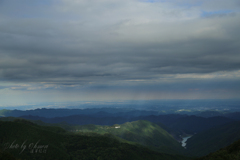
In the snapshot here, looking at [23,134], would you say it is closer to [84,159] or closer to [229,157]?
[84,159]

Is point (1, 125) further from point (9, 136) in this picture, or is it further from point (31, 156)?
point (31, 156)

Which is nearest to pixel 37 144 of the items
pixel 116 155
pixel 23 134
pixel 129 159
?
pixel 23 134

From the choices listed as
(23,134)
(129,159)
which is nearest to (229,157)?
(129,159)

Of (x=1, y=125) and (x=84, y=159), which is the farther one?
Result: (x=1, y=125)

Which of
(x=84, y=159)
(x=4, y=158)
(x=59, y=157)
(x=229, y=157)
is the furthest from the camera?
(x=84, y=159)

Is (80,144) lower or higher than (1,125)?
lower

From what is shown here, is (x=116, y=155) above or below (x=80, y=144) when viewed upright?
below

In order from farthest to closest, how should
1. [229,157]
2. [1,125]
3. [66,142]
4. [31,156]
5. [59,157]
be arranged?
1. [66,142]
2. [1,125]
3. [59,157]
4. [31,156]
5. [229,157]

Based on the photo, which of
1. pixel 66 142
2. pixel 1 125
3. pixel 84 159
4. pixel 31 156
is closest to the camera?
pixel 31 156

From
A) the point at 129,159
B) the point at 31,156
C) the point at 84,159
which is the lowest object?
the point at 129,159
